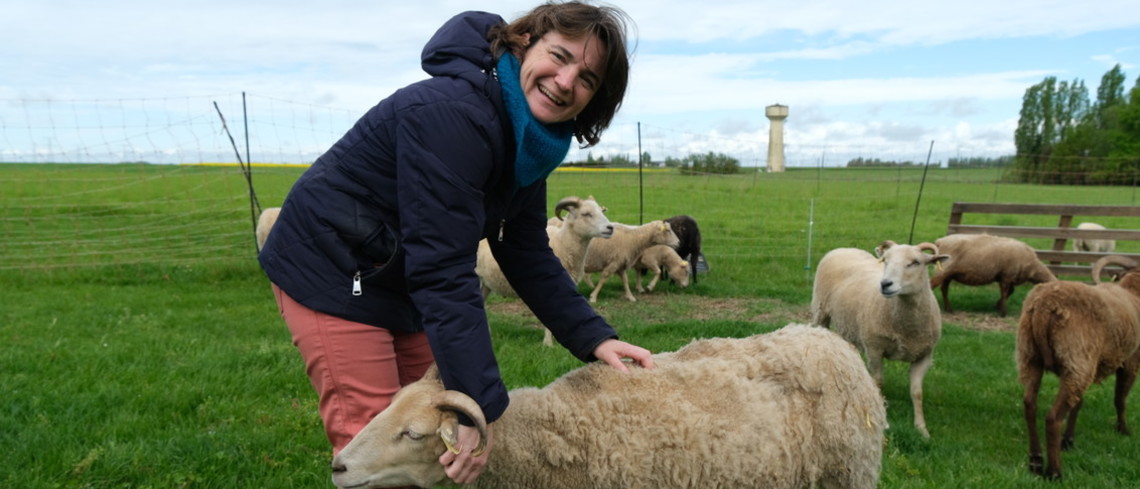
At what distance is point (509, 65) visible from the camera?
204cm

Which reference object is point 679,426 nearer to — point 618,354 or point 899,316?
point 618,354

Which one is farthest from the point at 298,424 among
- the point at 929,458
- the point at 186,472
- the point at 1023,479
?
the point at 1023,479

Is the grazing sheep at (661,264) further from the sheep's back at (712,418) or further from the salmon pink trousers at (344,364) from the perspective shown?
the salmon pink trousers at (344,364)

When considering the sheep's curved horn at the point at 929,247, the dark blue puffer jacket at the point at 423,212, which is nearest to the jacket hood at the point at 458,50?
the dark blue puffer jacket at the point at 423,212

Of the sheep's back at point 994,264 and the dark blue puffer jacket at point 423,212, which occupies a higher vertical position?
the dark blue puffer jacket at point 423,212

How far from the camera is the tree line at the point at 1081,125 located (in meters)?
53.3

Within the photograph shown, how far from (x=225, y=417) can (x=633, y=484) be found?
3126 millimetres

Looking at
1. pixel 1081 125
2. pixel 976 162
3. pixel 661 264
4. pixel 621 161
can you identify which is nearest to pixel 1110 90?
pixel 1081 125

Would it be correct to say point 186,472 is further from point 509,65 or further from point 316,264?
point 509,65

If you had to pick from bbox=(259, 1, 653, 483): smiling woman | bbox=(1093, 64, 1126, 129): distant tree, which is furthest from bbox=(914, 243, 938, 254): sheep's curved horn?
bbox=(1093, 64, 1126, 129): distant tree

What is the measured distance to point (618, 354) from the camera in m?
2.63

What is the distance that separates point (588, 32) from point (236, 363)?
15.9ft

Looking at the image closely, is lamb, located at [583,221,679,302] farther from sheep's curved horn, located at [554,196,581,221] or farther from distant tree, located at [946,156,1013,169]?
distant tree, located at [946,156,1013,169]

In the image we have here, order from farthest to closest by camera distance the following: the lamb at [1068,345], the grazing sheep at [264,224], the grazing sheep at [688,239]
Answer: the grazing sheep at [688,239] → the grazing sheep at [264,224] → the lamb at [1068,345]
